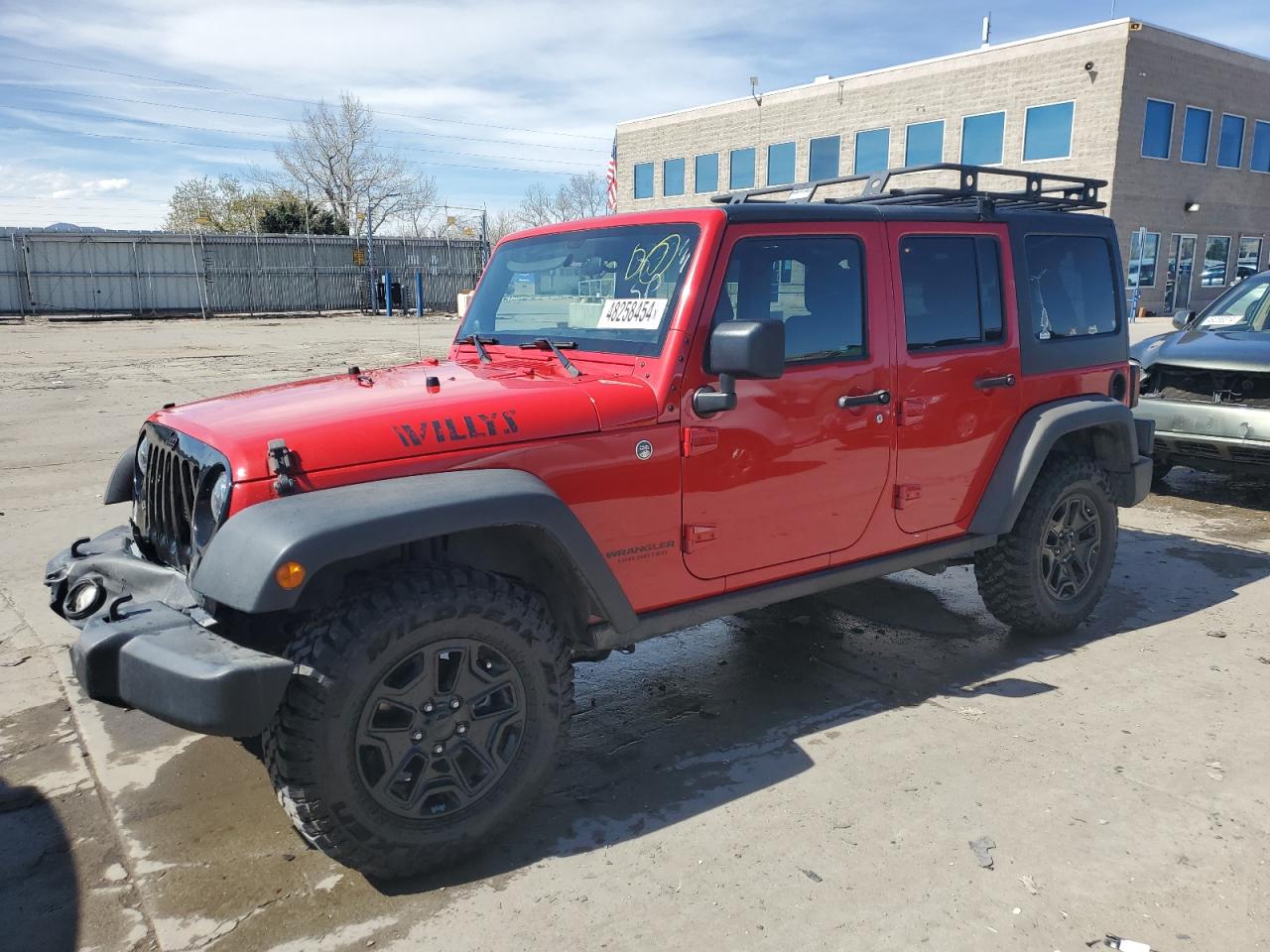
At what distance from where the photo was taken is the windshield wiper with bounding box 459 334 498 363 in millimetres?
3793

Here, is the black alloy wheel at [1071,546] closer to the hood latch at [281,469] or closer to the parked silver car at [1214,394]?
the parked silver car at [1214,394]

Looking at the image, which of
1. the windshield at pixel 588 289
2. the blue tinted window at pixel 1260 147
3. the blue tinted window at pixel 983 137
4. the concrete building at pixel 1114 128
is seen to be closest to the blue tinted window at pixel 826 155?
the concrete building at pixel 1114 128

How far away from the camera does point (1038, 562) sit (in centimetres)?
446

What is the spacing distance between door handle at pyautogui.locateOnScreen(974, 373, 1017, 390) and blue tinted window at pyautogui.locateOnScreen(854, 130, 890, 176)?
2963cm

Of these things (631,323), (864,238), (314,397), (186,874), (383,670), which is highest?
(864,238)

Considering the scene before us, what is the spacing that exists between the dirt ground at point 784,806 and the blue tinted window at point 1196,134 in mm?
27606

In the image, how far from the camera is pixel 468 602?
272 centimetres

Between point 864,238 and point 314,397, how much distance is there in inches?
84.7

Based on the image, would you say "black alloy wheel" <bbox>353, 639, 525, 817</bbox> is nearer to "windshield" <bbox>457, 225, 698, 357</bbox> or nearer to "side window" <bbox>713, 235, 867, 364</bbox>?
"windshield" <bbox>457, 225, 698, 357</bbox>

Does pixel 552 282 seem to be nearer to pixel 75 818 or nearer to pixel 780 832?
pixel 780 832

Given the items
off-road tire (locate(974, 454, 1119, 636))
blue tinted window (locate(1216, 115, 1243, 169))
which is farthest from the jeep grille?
blue tinted window (locate(1216, 115, 1243, 169))

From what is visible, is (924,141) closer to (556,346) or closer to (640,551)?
(556,346)

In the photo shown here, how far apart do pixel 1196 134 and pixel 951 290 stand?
29.5m

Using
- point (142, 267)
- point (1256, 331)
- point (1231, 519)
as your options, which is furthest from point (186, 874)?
point (142, 267)
